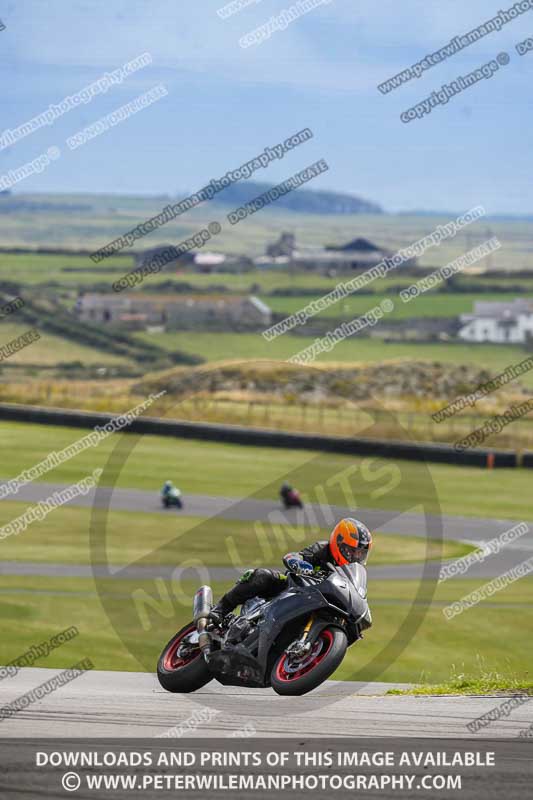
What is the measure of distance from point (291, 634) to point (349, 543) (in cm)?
77

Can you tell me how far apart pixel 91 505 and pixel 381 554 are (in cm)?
1093

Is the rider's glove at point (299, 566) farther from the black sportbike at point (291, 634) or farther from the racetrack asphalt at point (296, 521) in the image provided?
the racetrack asphalt at point (296, 521)

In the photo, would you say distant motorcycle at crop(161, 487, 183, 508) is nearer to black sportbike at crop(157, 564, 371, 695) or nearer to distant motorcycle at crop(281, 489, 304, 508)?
distant motorcycle at crop(281, 489, 304, 508)

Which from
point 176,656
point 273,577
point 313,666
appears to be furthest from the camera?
point 176,656

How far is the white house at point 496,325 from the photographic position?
12938 cm

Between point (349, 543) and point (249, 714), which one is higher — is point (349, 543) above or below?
above

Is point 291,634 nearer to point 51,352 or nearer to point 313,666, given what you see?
point 313,666

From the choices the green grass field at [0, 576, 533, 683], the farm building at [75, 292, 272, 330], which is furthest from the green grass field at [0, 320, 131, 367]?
the green grass field at [0, 576, 533, 683]

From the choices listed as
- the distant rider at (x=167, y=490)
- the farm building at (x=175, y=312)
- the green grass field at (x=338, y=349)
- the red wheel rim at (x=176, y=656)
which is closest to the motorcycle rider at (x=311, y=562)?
the red wheel rim at (x=176, y=656)

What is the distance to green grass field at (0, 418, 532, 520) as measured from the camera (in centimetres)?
4088

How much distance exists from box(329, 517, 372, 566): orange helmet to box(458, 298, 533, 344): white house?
118920mm

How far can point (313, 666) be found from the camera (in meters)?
8.61

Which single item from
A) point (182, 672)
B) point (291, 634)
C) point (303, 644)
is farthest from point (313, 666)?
point (182, 672)

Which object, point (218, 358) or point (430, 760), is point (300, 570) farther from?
point (218, 358)
